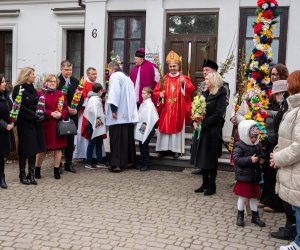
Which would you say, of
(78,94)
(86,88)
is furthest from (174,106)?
(78,94)

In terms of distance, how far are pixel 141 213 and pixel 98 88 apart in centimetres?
341

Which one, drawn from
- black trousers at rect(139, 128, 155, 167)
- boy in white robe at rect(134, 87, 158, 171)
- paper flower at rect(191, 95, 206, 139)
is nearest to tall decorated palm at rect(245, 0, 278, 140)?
paper flower at rect(191, 95, 206, 139)

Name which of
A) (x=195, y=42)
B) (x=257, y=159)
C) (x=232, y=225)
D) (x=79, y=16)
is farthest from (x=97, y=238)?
(x=79, y=16)

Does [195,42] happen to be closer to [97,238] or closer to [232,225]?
[232,225]

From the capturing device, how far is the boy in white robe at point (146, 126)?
336 inches

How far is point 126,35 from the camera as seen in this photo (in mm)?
11227

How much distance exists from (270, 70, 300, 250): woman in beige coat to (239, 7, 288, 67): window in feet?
18.3

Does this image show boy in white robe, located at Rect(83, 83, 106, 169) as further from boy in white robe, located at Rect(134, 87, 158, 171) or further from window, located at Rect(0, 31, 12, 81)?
window, located at Rect(0, 31, 12, 81)

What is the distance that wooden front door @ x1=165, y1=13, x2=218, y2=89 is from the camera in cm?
1041

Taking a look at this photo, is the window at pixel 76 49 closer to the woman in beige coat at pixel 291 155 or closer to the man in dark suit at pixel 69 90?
the man in dark suit at pixel 69 90

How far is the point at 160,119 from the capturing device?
29.3 ft

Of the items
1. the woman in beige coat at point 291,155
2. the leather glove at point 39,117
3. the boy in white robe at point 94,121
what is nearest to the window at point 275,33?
the boy in white robe at point 94,121

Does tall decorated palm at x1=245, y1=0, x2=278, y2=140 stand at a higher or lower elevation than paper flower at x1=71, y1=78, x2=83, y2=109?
higher

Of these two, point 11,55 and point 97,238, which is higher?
point 11,55
